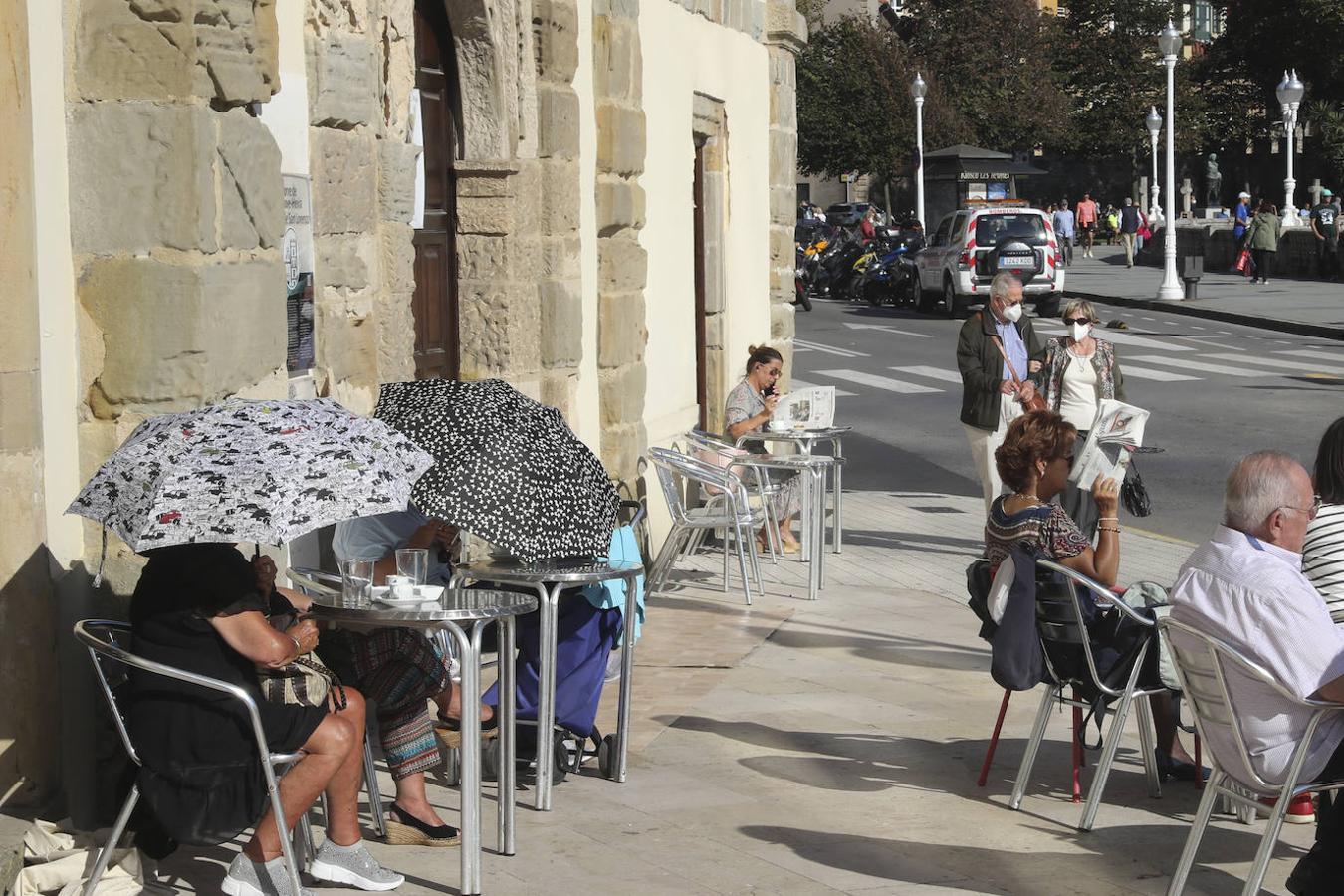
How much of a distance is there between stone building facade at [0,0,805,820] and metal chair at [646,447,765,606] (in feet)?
1.09

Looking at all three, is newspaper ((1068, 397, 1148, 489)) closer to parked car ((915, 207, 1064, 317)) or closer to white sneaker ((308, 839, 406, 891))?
white sneaker ((308, 839, 406, 891))

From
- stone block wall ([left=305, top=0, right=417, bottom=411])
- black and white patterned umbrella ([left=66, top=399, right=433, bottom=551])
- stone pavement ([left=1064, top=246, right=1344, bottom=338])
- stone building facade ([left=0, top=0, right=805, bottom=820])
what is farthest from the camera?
stone pavement ([left=1064, top=246, right=1344, bottom=338])

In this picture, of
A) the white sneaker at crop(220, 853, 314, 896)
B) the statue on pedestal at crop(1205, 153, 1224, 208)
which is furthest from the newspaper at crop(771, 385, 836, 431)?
the statue on pedestal at crop(1205, 153, 1224, 208)

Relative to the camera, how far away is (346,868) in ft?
16.9

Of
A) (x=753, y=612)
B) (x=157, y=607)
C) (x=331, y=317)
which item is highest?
(x=331, y=317)

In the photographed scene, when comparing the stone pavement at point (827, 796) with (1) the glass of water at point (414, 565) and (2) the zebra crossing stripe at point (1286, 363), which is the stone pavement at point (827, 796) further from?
(2) the zebra crossing stripe at point (1286, 363)

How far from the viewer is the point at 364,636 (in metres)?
5.66

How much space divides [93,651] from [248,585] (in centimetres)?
40

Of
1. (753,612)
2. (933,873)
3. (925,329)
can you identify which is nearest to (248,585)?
(933,873)

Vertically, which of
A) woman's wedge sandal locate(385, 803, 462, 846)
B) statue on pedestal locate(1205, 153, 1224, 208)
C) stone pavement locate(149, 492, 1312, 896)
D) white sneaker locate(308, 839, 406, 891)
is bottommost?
stone pavement locate(149, 492, 1312, 896)

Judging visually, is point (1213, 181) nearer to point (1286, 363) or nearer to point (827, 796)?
point (1286, 363)

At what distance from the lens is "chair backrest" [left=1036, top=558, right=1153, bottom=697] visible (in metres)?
5.90

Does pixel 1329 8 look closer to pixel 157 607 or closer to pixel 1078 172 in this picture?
pixel 1078 172

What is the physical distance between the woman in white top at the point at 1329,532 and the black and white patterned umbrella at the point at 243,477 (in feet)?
8.31
